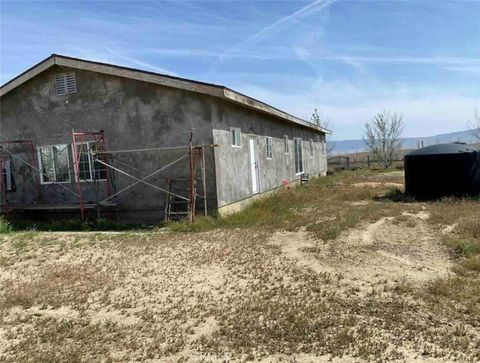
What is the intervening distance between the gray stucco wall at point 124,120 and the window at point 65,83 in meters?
0.13

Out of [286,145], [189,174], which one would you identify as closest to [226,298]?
[189,174]

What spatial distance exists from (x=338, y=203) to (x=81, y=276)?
868cm

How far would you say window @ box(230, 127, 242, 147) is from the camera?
1291 cm

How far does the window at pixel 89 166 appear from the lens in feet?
41.1

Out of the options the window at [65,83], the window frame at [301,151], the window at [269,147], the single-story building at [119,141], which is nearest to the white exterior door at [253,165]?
the single-story building at [119,141]

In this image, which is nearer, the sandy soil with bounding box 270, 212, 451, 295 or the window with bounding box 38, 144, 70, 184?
the sandy soil with bounding box 270, 212, 451, 295

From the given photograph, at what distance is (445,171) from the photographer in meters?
13.6

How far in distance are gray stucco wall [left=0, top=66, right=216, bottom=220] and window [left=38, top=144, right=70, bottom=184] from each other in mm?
188

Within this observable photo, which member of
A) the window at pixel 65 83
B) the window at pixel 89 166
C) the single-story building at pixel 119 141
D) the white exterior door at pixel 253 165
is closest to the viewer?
the single-story building at pixel 119 141

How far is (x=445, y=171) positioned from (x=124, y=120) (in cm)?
977

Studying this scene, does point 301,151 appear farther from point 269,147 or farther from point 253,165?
point 253,165

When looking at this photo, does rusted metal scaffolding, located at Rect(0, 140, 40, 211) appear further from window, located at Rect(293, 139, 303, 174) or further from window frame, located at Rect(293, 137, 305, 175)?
window, located at Rect(293, 139, 303, 174)

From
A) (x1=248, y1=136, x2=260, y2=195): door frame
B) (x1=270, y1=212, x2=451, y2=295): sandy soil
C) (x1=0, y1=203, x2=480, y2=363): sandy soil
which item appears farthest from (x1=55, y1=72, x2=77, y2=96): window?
(x1=270, y1=212, x2=451, y2=295): sandy soil

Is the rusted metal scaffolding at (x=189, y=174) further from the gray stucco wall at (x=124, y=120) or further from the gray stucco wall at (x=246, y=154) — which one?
the gray stucco wall at (x=246, y=154)
